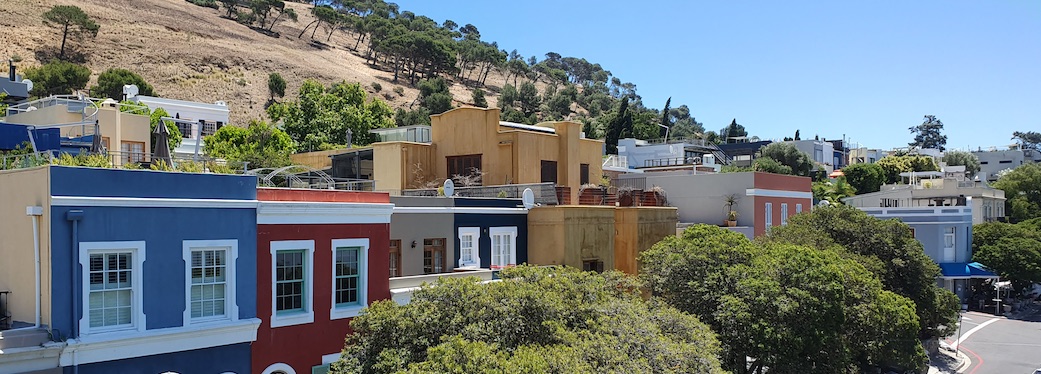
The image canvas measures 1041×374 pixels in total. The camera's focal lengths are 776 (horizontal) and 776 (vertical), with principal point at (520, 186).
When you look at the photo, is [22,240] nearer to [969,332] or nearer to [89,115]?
[89,115]

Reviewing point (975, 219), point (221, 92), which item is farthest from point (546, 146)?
point (221, 92)

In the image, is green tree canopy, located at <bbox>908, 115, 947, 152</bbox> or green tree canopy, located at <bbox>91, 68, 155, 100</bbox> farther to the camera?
green tree canopy, located at <bbox>908, 115, 947, 152</bbox>

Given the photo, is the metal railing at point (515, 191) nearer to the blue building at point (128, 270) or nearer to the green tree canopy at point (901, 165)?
the blue building at point (128, 270)

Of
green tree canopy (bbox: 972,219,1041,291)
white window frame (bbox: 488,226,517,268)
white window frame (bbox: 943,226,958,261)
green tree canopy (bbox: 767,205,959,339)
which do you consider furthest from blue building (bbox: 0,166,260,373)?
green tree canopy (bbox: 972,219,1041,291)

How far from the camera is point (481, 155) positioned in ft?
97.3

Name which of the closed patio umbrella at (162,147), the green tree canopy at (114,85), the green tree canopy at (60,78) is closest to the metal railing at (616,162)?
the closed patio umbrella at (162,147)

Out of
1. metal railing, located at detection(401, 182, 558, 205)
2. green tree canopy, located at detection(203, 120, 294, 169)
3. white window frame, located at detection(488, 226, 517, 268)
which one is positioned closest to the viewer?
white window frame, located at detection(488, 226, 517, 268)

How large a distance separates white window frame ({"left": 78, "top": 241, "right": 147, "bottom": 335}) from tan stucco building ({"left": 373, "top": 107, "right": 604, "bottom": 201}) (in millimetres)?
14951

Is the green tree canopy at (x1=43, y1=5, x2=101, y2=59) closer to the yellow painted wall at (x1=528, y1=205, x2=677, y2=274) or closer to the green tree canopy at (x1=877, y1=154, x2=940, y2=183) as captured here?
the yellow painted wall at (x1=528, y1=205, x2=677, y2=274)

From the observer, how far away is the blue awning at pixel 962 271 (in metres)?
56.4

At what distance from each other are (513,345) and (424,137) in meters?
18.8

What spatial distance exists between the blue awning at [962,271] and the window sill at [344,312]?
2022 inches

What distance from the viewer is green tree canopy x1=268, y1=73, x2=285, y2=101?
340ft

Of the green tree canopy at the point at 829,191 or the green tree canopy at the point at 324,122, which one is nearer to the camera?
the green tree canopy at the point at 324,122
